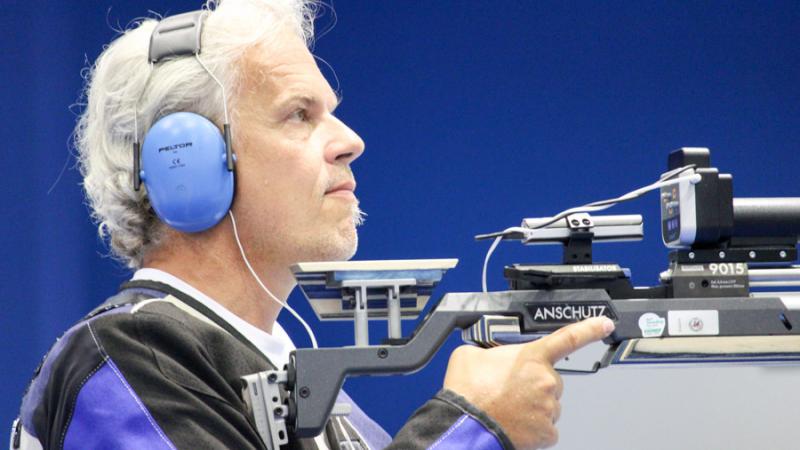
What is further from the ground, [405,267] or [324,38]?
[324,38]

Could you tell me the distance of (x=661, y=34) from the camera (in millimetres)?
2482

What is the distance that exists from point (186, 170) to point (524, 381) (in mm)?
478

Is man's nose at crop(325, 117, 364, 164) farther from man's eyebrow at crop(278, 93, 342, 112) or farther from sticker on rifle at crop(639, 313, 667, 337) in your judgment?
sticker on rifle at crop(639, 313, 667, 337)

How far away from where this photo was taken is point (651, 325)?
1.08 meters

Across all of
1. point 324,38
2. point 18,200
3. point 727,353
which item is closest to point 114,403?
point 727,353

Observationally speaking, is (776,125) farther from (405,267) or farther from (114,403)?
(114,403)

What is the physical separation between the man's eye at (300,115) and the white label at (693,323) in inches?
Result: 21.1

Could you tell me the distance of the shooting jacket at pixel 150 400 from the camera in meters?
0.98

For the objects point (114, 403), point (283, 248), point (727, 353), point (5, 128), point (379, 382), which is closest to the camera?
point (114, 403)

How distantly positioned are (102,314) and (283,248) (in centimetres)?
26

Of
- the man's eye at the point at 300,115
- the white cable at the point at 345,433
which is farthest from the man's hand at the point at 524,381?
the man's eye at the point at 300,115

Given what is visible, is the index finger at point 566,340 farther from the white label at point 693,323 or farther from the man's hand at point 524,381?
the white label at point 693,323

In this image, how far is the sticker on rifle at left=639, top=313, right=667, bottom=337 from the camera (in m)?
1.08

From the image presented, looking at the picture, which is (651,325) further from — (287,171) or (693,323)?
(287,171)
